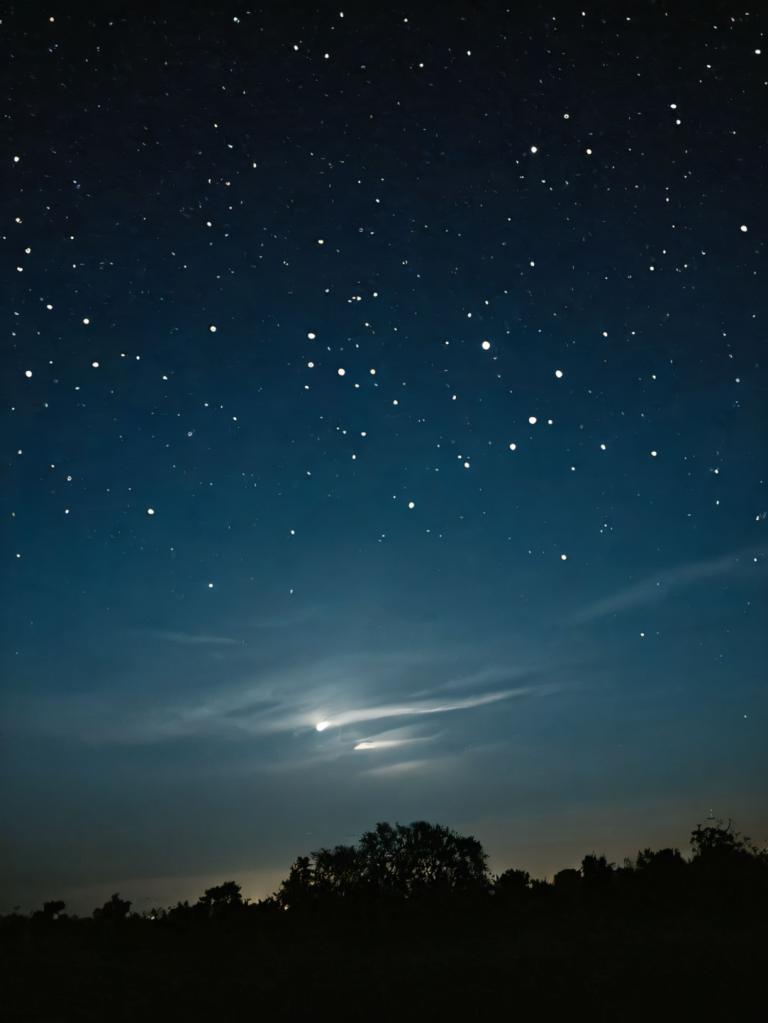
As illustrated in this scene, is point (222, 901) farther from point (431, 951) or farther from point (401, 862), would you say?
point (401, 862)

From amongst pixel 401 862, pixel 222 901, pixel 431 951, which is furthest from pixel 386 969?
pixel 401 862

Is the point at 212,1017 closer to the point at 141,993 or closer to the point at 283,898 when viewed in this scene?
the point at 141,993

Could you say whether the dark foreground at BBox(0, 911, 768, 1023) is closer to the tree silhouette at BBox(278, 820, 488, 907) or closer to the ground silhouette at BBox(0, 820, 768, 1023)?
A: the ground silhouette at BBox(0, 820, 768, 1023)

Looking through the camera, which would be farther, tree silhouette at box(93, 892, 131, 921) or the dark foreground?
tree silhouette at box(93, 892, 131, 921)

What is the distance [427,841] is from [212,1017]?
20.0 meters

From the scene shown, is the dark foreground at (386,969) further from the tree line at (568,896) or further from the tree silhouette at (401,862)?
the tree silhouette at (401,862)

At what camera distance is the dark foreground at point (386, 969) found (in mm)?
10953

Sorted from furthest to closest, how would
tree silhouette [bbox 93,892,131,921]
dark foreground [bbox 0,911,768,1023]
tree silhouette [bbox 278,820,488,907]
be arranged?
tree silhouette [bbox 278,820,488,907], tree silhouette [bbox 93,892,131,921], dark foreground [bbox 0,911,768,1023]

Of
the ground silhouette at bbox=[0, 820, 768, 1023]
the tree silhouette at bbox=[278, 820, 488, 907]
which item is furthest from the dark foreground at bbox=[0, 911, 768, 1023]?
the tree silhouette at bbox=[278, 820, 488, 907]

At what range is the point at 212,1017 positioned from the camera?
10.9m

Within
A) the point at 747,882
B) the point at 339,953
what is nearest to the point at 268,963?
the point at 339,953

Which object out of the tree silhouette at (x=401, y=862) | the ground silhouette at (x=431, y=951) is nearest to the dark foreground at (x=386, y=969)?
the ground silhouette at (x=431, y=951)

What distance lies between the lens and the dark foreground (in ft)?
35.9

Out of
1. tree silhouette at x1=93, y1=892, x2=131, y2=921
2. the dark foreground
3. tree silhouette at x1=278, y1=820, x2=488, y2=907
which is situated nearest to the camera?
the dark foreground
